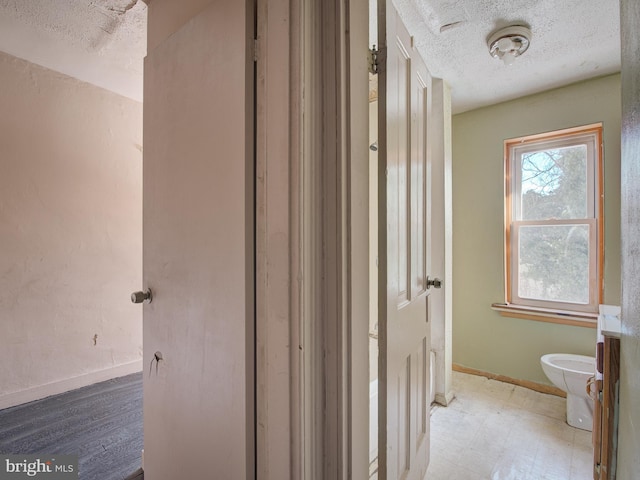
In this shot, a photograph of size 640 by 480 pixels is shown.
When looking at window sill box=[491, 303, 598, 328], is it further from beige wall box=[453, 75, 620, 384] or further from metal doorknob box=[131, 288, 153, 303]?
metal doorknob box=[131, 288, 153, 303]

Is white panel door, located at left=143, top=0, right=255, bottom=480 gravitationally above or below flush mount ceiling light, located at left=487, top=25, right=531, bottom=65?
below

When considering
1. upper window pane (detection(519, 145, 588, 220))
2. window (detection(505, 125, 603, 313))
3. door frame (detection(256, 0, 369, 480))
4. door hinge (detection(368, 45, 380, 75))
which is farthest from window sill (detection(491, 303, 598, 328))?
Answer: door hinge (detection(368, 45, 380, 75))

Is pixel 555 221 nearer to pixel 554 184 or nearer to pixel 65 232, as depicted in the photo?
pixel 554 184

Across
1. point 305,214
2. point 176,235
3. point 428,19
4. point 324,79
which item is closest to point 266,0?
point 324,79

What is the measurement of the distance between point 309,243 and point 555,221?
2.49m

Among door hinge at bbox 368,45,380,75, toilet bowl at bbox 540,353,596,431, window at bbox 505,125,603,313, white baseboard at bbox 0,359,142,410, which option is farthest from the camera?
window at bbox 505,125,603,313

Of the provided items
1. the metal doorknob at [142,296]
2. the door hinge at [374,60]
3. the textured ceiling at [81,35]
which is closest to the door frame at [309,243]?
the door hinge at [374,60]

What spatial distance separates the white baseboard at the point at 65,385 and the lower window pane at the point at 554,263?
348 centimetres

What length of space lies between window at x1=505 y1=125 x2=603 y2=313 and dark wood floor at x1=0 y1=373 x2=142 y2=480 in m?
2.92

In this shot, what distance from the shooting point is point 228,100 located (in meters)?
0.89

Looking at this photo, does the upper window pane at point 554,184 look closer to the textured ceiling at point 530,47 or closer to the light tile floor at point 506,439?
the textured ceiling at point 530,47

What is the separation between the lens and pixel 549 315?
232 centimetres

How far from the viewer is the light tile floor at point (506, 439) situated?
1559 millimetres

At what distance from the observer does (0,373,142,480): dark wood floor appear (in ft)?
5.22
